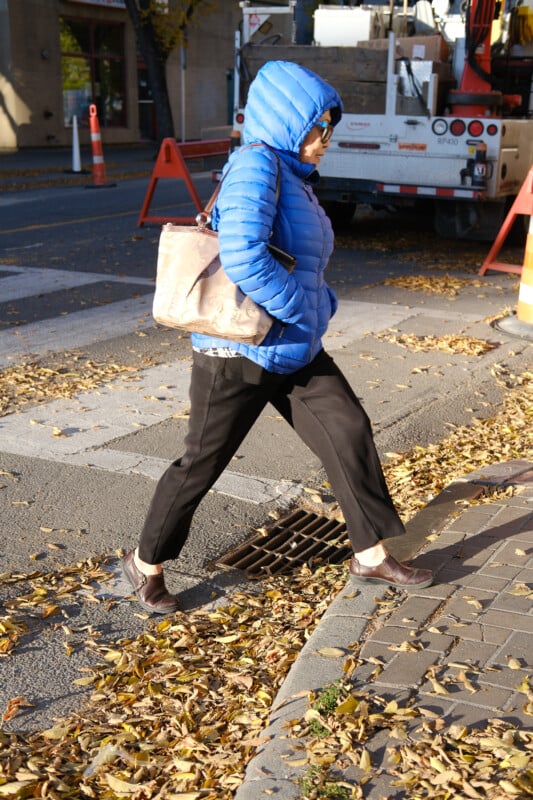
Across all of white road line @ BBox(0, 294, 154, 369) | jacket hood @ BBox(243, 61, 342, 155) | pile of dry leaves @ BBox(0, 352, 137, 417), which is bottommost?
white road line @ BBox(0, 294, 154, 369)

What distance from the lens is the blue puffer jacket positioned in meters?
3.25

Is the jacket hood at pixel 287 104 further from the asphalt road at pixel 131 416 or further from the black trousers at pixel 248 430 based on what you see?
the asphalt road at pixel 131 416

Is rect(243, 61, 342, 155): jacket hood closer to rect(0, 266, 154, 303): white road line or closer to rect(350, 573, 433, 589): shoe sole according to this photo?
rect(350, 573, 433, 589): shoe sole

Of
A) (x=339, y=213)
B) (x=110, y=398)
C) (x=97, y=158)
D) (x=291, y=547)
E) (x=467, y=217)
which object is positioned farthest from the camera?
(x=97, y=158)

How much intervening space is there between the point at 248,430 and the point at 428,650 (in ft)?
3.18

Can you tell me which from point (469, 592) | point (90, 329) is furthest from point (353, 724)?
point (90, 329)

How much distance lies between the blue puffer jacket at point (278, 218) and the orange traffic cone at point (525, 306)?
4.84 m

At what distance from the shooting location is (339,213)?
13.7 meters

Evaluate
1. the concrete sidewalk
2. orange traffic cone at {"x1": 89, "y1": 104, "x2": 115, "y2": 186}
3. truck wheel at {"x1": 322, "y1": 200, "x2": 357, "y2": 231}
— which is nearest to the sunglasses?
the concrete sidewalk

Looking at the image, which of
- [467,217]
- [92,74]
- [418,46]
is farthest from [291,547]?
[92,74]

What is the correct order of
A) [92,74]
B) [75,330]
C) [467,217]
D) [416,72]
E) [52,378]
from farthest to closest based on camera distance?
[92,74] < [467,217] < [416,72] < [75,330] < [52,378]

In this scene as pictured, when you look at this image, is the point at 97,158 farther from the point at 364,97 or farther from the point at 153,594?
the point at 153,594

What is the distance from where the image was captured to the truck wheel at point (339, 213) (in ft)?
44.3

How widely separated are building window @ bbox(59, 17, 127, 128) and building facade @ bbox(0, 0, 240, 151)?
0.10ft
